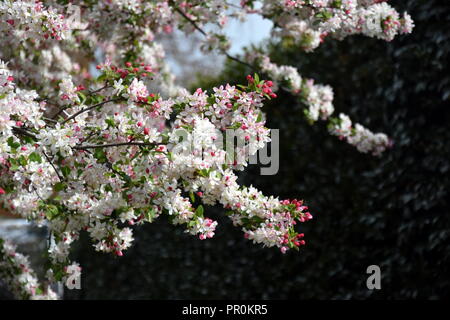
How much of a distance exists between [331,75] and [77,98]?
2.88 metres

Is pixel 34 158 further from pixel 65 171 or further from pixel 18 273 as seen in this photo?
pixel 18 273

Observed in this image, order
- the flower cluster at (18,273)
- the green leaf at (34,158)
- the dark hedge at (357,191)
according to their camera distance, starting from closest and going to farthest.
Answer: the green leaf at (34,158)
the flower cluster at (18,273)
the dark hedge at (357,191)

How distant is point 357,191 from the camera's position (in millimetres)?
5062

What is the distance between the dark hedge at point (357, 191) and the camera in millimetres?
4383

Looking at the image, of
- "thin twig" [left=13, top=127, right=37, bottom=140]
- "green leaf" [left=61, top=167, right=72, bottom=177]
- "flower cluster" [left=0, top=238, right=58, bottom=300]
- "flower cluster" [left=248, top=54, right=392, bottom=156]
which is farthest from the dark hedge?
"thin twig" [left=13, top=127, right=37, bottom=140]

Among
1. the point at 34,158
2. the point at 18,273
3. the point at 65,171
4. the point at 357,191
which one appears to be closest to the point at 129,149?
the point at 65,171

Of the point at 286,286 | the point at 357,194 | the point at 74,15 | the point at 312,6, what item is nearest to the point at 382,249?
the point at 357,194

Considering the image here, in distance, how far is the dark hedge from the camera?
4383 mm

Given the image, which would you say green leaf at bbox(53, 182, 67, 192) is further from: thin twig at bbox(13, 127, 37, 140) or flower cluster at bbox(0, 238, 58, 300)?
flower cluster at bbox(0, 238, 58, 300)

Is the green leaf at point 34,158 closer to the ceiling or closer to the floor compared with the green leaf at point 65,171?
closer to the floor

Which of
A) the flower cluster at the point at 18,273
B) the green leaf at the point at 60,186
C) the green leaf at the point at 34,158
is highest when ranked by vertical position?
the green leaf at the point at 60,186

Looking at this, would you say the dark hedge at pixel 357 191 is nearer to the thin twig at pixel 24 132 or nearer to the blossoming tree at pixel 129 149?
the blossoming tree at pixel 129 149

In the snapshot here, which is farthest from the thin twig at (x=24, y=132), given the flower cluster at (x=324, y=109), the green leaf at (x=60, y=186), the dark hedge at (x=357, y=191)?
the dark hedge at (x=357, y=191)

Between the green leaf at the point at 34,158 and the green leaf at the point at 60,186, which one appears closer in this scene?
the green leaf at the point at 34,158
